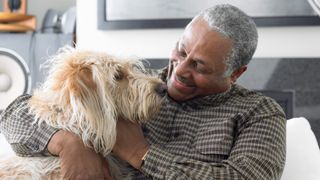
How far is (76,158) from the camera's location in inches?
57.2

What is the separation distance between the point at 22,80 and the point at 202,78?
1749 millimetres

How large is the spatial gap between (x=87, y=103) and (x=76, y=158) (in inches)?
7.0

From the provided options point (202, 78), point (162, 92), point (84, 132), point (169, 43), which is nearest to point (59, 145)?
point (84, 132)

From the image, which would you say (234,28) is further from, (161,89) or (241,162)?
(241,162)

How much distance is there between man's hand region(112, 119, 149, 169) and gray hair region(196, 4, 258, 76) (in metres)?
0.40

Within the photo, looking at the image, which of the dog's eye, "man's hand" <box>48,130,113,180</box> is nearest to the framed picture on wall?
the dog's eye

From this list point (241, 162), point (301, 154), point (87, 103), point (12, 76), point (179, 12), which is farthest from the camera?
point (12, 76)

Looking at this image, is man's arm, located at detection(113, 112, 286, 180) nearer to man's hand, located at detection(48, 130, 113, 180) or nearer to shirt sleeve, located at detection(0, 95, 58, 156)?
man's hand, located at detection(48, 130, 113, 180)

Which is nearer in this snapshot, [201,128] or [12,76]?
[201,128]

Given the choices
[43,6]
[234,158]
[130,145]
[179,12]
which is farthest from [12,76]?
[234,158]

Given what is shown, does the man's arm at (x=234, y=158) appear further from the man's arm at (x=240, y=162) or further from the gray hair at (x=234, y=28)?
the gray hair at (x=234, y=28)

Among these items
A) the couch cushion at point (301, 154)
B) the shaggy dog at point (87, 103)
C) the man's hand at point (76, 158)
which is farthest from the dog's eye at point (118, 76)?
the couch cushion at point (301, 154)

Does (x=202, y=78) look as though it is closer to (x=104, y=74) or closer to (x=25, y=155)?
(x=104, y=74)

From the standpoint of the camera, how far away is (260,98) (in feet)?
5.41
